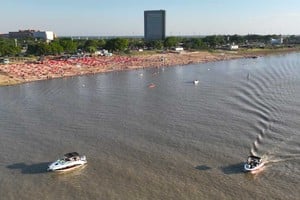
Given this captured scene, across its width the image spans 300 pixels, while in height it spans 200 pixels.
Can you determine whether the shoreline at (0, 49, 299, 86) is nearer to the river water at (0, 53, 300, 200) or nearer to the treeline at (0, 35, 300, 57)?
the treeline at (0, 35, 300, 57)

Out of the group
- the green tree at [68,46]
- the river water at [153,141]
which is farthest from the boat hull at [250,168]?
the green tree at [68,46]

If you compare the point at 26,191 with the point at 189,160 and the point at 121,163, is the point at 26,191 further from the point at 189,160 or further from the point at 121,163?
the point at 189,160

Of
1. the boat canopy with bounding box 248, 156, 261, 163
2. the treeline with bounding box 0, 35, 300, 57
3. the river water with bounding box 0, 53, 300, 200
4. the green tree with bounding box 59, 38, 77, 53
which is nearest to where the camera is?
the river water with bounding box 0, 53, 300, 200

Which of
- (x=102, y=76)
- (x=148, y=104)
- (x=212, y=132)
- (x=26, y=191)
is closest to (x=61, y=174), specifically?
(x=26, y=191)

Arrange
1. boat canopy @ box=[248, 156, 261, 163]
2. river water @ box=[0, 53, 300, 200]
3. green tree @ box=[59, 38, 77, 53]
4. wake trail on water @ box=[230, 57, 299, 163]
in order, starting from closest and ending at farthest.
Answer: river water @ box=[0, 53, 300, 200]
boat canopy @ box=[248, 156, 261, 163]
wake trail on water @ box=[230, 57, 299, 163]
green tree @ box=[59, 38, 77, 53]

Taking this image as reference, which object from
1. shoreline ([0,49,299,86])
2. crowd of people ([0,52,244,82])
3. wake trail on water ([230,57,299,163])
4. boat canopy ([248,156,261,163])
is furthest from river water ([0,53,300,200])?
crowd of people ([0,52,244,82])

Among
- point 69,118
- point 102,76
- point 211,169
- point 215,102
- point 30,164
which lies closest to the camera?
point 211,169
